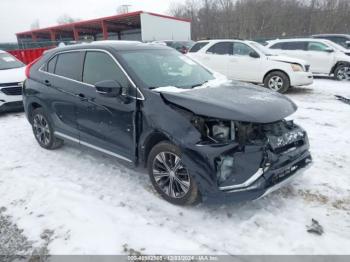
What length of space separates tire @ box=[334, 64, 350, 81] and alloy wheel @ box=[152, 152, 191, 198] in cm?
1138

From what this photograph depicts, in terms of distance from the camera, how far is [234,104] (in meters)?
3.21

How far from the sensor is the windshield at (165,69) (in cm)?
386

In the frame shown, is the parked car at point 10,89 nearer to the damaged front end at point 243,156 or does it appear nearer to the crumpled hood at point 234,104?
the crumpled hood at point 234,104

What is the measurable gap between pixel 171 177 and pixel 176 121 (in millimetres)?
670

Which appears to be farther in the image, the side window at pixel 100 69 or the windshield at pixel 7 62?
the windshield at pixel 7 62

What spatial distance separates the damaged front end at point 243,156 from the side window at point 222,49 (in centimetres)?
768

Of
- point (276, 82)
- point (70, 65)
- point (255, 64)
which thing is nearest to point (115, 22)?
point (255, 64)

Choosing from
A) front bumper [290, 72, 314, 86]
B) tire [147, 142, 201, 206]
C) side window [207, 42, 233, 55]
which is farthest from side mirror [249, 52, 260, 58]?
tire [147, 142, 201, 206]

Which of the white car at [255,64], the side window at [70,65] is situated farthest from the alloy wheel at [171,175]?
the white car at [255,64]

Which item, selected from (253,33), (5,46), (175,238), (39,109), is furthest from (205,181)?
(253,33)

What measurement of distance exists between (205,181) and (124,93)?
1513mm

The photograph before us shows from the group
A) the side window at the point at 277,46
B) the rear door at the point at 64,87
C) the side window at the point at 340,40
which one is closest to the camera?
the rear door at the point at 64,87

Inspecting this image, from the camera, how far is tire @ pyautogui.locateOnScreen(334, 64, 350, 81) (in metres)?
12.0

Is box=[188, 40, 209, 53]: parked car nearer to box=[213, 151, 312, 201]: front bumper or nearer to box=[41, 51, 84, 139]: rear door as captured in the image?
box=[41, 51, 84, 139]: rear door
